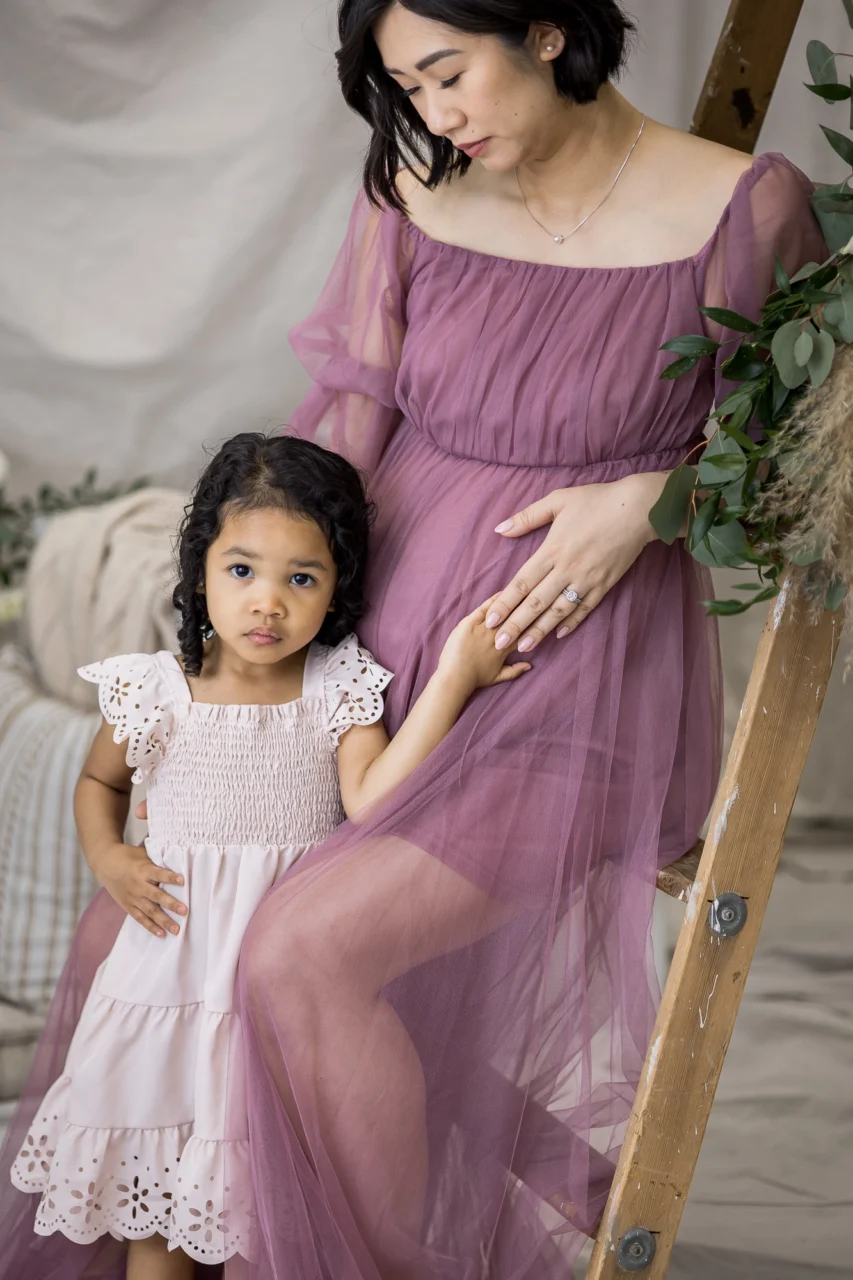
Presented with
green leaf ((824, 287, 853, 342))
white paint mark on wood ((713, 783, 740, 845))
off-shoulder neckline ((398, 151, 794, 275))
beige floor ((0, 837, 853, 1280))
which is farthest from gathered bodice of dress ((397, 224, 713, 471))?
beige floor ((0, 837, 853, 1280))

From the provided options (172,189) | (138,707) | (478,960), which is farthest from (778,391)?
(172,189)

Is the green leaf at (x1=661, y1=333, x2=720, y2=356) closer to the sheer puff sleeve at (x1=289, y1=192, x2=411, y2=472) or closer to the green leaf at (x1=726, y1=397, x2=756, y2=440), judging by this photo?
the green leaf at (x1=726, y1=397, x2=756, y2=440)

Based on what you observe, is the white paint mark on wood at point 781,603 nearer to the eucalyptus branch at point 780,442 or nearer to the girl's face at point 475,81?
the eucalyptus branch at point 780,442

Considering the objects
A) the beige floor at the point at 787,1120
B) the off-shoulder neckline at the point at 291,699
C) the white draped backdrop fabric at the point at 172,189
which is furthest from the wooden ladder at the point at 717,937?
the white draped backdrop fabric at the point at 172,189

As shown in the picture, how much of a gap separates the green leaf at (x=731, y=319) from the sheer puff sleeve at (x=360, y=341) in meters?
0.44

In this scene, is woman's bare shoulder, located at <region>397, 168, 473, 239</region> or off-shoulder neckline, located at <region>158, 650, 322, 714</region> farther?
woman's bare shoulder, located at <region>397, 168, 473, 239</region>

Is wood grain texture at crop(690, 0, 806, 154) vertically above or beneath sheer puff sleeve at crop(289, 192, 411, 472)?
above

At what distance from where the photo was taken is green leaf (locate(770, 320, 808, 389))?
129 cm

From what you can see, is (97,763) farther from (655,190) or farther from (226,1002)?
(655,190)

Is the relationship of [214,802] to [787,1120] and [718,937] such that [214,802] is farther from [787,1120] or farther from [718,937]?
[787,1120]

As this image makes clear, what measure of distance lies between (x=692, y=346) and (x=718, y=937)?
0.58 m

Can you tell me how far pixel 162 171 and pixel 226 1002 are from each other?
71.6 inches

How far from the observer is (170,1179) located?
4.77 feet

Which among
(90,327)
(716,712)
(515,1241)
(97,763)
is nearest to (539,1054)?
(515,1241)
